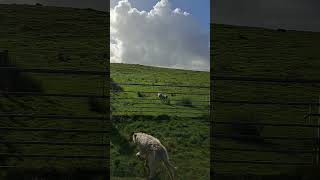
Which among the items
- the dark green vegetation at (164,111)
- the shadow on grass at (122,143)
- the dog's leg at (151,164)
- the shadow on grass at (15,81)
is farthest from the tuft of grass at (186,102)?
the shadow on grass at (15,81)

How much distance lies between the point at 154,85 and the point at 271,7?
3826 mm

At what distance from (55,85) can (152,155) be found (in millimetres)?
2308

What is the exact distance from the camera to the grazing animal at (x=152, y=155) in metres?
7.89

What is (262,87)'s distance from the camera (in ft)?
21.0

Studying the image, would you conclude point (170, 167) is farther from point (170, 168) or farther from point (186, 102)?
point (186, 102)

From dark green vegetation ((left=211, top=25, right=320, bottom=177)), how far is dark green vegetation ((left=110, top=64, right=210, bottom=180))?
2497 mm

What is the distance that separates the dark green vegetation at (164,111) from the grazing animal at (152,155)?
2.49ft

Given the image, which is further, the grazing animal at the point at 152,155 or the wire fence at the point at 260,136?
the grazing animal at the point at 152,155

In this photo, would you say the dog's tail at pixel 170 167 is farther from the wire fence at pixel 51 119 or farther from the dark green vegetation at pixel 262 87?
the wire fence at pixel 51 119

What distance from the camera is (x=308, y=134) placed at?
21.4ft

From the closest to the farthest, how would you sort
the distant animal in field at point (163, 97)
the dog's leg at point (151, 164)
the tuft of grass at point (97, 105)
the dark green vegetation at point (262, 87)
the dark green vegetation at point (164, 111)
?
the tuft of grass at point (97, 105)
the dark green vegetation at point (262, 87)
the dog's leg at point (151, 164)
the dark green vegetation at point (164, 111)
the distant animal in field at point (163, 97)

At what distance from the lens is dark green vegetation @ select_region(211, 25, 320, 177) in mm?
6387

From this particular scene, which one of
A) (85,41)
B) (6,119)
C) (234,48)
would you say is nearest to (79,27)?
(85,41)

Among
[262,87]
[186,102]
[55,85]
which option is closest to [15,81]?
[55,85]
